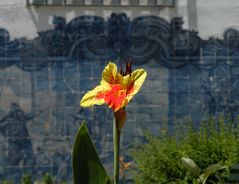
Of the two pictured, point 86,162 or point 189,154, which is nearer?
point 86,162

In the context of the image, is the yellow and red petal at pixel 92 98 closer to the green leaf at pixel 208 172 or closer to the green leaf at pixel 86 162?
the green leaf at pixel 86 162

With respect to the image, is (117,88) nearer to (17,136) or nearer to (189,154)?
(189,154)

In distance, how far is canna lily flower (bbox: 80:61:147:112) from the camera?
7.80 feet

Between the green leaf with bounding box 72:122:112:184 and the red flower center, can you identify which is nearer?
the red flower center

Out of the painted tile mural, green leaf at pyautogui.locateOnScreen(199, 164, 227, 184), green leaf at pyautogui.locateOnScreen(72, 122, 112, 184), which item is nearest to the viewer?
green leaf at pyautogui.locateOnScreen(72, 122, 112, 184)

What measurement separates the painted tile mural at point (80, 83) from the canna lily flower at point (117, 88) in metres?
4.50

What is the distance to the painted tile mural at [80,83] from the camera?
6.99m

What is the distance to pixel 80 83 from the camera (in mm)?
7004

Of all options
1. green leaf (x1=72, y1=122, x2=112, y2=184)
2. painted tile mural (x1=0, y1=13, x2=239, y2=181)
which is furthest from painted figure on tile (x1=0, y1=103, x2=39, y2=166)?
green leaf (x1=72, y1=122, x2=112, y2=184)

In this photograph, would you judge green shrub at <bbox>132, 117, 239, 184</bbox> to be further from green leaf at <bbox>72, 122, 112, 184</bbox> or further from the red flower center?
the red flower center

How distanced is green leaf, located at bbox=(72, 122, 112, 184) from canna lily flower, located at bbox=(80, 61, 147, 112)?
16 centimetres

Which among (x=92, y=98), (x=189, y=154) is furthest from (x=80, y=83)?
(x=92, y=98)

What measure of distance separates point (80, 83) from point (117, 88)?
460cm

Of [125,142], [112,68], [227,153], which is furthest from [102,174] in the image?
[125,142]
